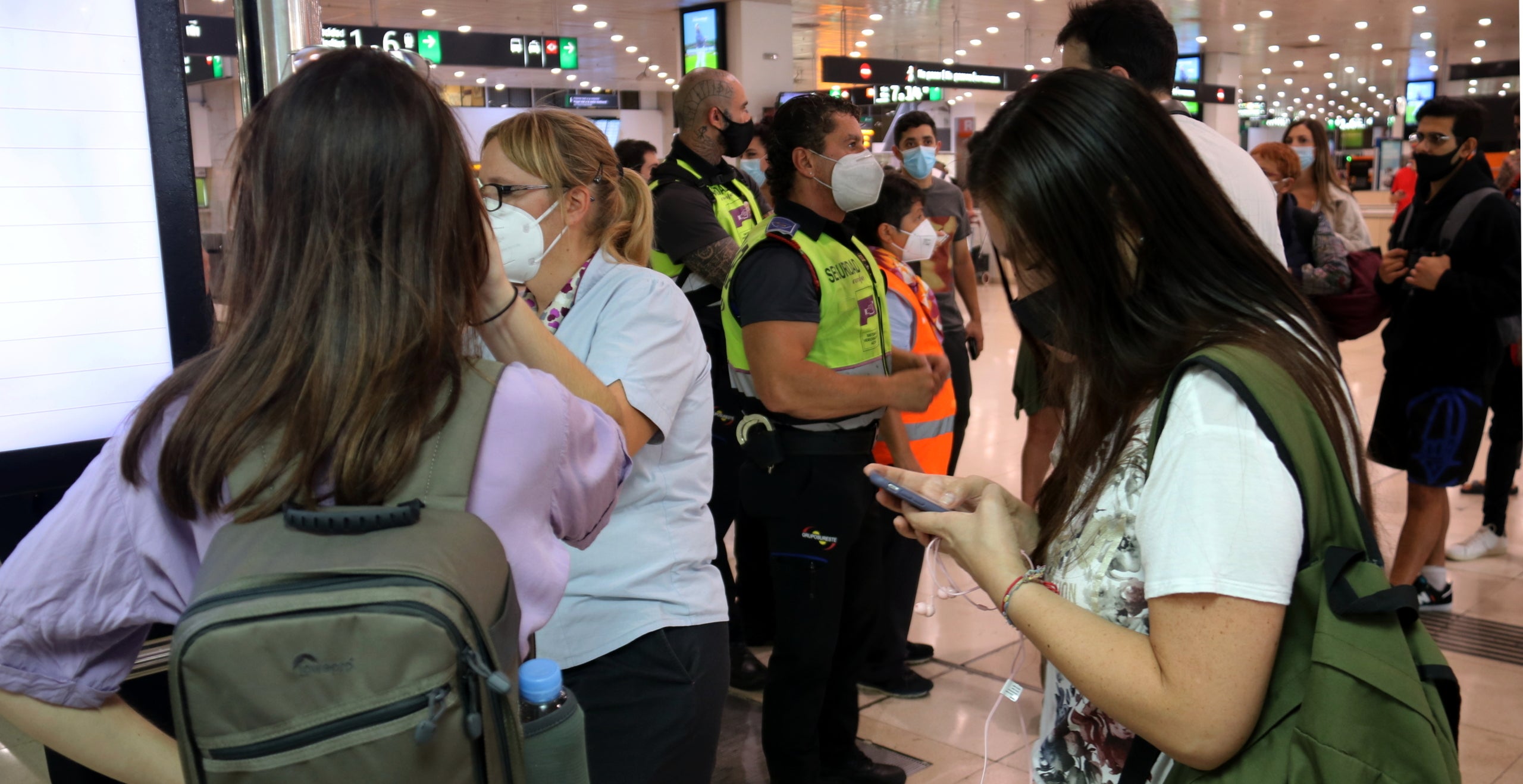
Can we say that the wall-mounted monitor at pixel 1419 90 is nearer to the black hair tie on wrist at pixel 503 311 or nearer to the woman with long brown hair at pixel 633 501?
the woman with long brown hair at pixel 633 501

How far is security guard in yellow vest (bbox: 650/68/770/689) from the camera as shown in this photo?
3650mm

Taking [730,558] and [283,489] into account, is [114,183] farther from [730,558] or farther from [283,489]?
[730,558]

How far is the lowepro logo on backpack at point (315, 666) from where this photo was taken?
802 mm

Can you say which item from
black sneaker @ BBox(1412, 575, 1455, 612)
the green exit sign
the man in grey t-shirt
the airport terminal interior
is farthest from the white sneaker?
the green exit sign

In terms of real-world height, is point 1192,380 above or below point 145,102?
below

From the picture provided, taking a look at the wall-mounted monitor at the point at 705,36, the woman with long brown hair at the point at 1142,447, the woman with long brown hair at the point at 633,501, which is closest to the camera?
the woman with long brown hair at the point at 1142,447

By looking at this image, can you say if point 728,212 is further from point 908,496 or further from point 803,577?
point 908,496

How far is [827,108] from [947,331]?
1.68 m

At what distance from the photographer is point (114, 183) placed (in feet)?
4.21

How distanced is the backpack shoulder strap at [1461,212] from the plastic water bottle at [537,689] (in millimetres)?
3879

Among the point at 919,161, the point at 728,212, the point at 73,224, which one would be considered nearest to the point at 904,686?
the point at 728,212

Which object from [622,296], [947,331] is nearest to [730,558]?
[947,331]

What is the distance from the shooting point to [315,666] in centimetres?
80

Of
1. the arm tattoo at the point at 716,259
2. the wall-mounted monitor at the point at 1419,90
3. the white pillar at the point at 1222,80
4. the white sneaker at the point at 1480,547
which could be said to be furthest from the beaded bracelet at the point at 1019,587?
the wall-mounted monitor at the point at 1419,90
